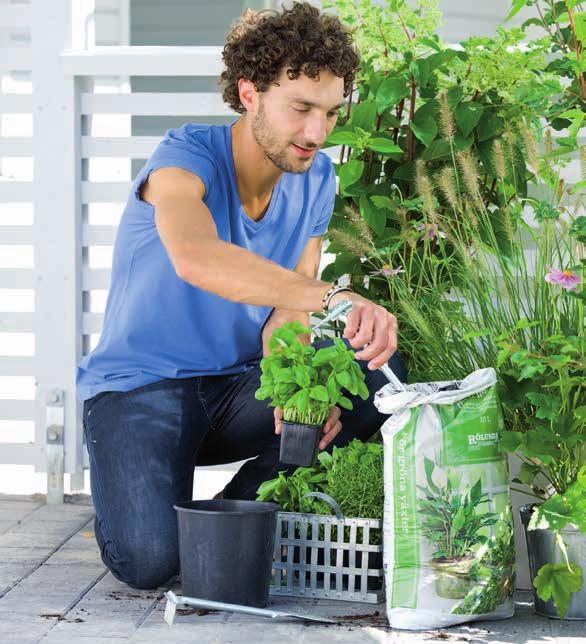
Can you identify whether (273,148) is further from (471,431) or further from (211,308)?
(471,431)

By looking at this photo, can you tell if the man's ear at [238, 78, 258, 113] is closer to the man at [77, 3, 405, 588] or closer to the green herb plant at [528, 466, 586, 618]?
the man at [77, 3, 405, 588]

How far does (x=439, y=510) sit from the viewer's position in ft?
8.34

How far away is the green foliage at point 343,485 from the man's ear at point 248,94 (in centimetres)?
86

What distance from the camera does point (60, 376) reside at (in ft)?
13.0

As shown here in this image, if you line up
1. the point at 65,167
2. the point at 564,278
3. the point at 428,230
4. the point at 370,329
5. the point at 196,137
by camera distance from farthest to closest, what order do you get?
the point at 65,167, the point at 428,230, the point at 196,137, the point at 564,278, the point at 370,329

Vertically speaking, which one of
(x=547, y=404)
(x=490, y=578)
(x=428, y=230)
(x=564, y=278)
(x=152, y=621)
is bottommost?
(x=152, y=621)

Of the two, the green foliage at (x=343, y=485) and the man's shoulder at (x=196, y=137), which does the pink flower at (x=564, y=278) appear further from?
the man's shoulder at (x=196, y=137)

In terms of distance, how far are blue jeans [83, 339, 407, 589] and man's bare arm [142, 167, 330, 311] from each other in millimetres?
560

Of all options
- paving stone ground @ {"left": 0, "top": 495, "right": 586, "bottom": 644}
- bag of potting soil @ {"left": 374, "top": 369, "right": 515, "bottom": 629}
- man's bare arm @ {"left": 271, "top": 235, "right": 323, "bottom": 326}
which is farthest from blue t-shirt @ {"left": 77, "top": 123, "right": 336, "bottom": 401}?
bag of potting soil @ {"left": 374, "top": 369, "right": 515, "bottom": 629}

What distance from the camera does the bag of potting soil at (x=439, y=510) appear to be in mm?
Answer: 2541

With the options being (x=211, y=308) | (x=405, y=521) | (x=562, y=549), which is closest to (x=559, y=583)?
(x=562, y=549)

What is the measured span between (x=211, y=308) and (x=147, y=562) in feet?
2.20

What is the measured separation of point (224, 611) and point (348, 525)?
0.35 meters

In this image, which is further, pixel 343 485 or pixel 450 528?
pixel 343 485
